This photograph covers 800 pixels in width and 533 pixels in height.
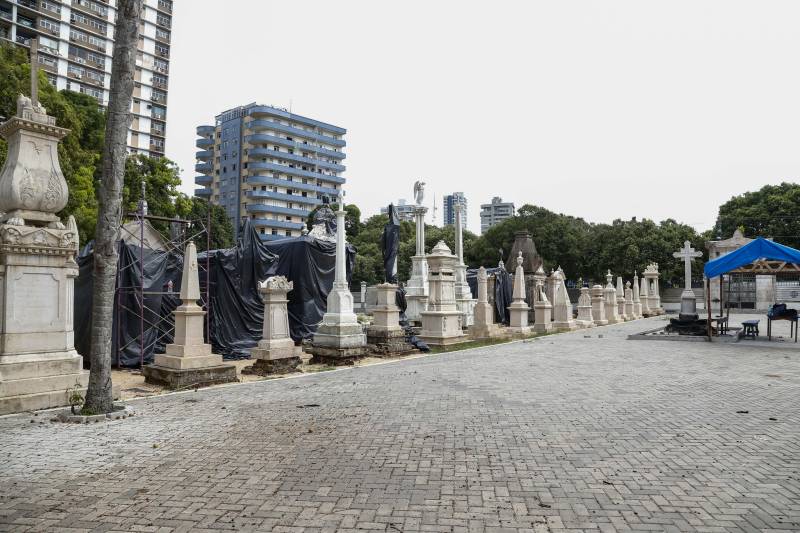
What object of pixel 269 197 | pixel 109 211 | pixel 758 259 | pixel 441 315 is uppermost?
pixel 269 197

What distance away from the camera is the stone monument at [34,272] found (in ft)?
21.5

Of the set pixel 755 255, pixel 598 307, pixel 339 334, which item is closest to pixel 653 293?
pixel 598 307

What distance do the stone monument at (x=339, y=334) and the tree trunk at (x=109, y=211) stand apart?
5.81 meters

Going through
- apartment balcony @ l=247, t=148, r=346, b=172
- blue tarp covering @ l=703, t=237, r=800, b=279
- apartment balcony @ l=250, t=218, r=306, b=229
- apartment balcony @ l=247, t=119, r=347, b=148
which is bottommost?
blue tarp covering @ l=703, t=237, r=800, b=279

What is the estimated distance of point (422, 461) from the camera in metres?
4.45

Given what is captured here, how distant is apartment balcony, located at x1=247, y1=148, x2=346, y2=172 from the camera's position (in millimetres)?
68750

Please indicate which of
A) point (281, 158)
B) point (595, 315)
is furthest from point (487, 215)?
point (595, 315)

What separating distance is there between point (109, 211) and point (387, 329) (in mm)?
8256

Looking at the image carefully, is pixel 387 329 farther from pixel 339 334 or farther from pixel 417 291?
pixel 417 291

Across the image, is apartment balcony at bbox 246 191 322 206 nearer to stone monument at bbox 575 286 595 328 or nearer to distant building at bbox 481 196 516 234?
stone monument at bbox 575 286 595 328

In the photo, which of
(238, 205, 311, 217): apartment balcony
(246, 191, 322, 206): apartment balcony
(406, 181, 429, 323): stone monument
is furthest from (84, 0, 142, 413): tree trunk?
(246, 191, 322, 206): apartment balcony

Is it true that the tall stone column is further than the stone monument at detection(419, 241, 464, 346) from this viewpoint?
Yes

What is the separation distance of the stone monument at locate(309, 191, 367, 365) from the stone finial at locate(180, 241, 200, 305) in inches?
144

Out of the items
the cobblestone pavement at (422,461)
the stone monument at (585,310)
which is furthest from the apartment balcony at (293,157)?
the cobblestone pavement at (422,461)
